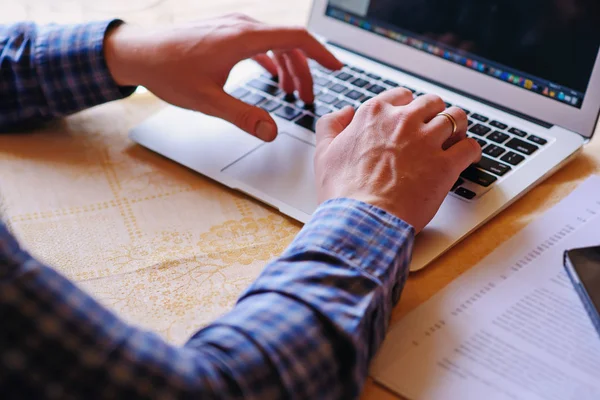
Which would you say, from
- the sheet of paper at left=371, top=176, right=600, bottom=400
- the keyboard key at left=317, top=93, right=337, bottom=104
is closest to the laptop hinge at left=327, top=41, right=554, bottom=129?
the keyboard key at left=317, top=93, right=337, bottom=104

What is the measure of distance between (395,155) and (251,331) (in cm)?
28

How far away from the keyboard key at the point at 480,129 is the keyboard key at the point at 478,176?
86 mm

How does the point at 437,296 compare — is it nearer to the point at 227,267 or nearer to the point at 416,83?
the point at 227,267

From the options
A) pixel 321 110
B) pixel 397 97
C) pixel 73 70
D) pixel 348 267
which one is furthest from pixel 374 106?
pixel 73 70

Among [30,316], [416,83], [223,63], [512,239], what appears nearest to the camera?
[30,316]

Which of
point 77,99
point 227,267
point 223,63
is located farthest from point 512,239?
point 77,99

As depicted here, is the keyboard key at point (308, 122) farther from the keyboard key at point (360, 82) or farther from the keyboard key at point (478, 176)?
the keyboard key at point (478, 176)

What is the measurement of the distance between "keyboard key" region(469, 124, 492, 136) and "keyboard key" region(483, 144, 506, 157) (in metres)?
0.03

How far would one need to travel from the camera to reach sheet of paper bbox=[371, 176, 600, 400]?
1.90 feet

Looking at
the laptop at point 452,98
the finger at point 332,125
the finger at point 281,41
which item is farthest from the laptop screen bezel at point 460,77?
the finger at point 332,125

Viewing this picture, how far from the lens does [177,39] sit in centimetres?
89

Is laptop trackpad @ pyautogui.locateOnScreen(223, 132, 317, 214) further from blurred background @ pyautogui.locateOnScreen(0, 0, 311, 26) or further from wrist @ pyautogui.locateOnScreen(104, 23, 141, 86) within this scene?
blurred background @ pyautogui.locateOnScreen(0, 0, 311, 26)

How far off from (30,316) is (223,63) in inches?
20.6

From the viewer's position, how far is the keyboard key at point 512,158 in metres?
0.84
